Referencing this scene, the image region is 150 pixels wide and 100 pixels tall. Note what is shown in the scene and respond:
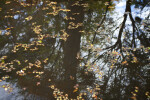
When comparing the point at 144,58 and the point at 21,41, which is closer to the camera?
the point at 144,58

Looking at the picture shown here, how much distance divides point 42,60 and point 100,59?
59.0 inches

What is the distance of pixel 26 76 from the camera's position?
3.11 metres

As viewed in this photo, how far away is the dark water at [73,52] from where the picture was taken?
9.38ft

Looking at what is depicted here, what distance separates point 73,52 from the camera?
4.18 m

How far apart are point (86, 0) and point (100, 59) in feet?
16.4

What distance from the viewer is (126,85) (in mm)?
2947

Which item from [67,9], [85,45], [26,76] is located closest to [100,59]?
[85,45]

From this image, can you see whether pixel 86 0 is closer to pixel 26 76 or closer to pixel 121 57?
pixel 121 57

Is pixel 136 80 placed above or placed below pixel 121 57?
below

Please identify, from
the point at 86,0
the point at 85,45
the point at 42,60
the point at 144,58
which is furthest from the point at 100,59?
the point at 86,0

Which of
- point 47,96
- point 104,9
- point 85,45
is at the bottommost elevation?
point 47,96

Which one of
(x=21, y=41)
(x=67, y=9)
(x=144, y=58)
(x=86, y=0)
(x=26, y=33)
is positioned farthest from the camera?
(x=86, y=0)

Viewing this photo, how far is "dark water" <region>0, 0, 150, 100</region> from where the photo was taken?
2859 millimetres

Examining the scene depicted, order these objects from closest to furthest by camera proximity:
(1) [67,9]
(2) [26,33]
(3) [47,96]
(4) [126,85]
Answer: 1. (3) [47,96]
2. (4) [126,85]
3. (2) [26,33]
4. (1) [67,9]
